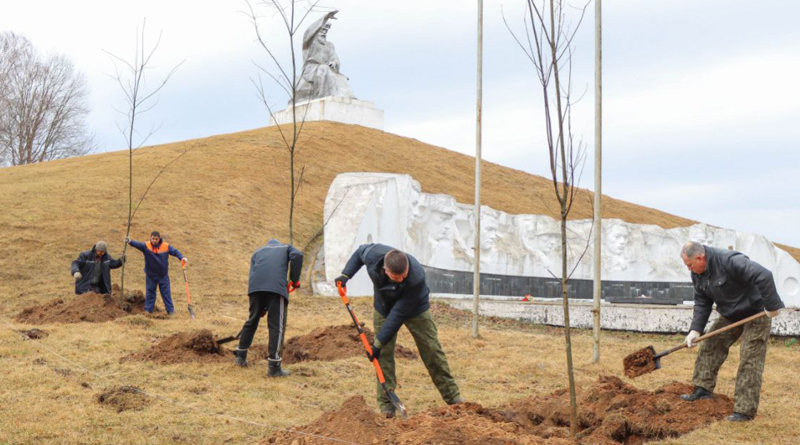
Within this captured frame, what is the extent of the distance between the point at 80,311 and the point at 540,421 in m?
7.87

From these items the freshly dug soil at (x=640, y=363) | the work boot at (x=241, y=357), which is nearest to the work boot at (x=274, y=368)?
the work boot at (x=241, y=357)

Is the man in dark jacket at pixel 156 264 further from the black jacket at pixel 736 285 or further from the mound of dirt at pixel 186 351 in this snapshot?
the black jacket at pixel 736 285

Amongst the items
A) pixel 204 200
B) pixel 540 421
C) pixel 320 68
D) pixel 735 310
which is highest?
pixel 320 68

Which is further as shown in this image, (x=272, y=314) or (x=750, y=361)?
(x=272, y=314)

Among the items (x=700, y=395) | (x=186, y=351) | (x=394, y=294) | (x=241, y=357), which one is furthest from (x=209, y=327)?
(x=700, y=395)

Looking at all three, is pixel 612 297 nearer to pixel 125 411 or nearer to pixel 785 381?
pixel 785 381

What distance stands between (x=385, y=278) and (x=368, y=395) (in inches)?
74.2

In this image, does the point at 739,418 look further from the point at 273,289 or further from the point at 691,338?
the point at 273,289

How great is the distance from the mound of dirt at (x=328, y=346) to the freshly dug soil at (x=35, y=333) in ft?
10.7

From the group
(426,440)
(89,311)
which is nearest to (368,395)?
(426,440)

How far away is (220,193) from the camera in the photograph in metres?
23.9

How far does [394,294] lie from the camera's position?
568cm

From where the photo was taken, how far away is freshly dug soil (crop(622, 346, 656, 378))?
654 centimetres

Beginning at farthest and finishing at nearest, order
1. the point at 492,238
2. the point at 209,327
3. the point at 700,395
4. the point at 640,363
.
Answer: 1. the point at 492,238
2. the point at 209,327
3. the point at 640,363
4. the point at 700,395
